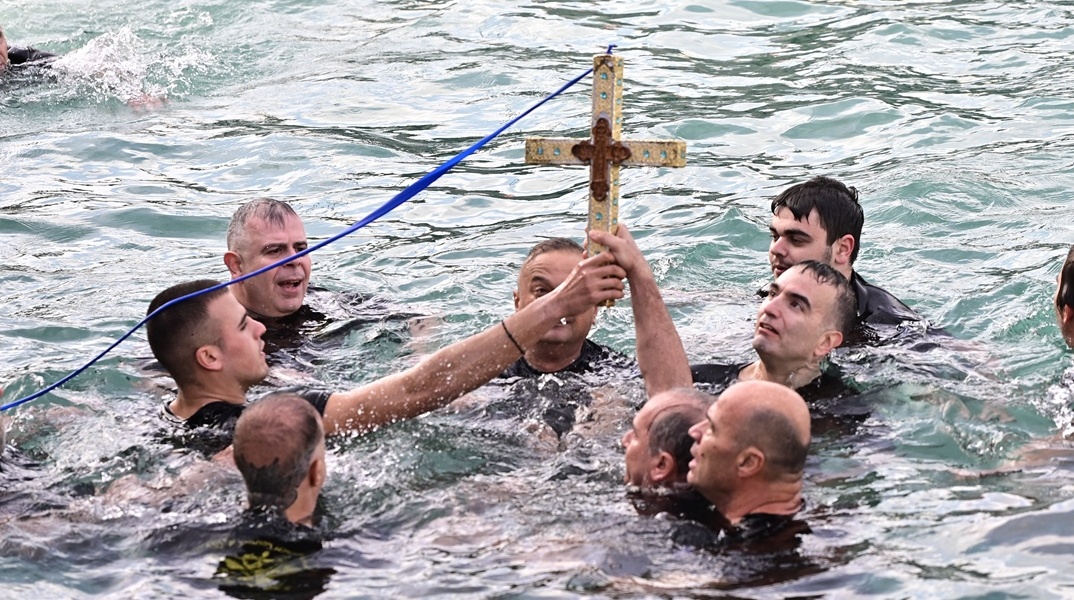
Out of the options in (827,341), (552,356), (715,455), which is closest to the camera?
(715,455)

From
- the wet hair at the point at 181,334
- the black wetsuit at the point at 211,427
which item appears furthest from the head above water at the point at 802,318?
the wet hair at the point at 181,334

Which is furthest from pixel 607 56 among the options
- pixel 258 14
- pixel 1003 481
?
pixel 258 14

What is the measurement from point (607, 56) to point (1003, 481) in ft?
8.86

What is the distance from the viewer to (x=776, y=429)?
6051 millimetres

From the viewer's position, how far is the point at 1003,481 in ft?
22.5

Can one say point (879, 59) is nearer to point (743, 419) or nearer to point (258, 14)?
point (258, 14)

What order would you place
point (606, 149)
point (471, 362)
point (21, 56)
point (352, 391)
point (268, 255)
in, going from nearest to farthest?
point (606, 149) < point (471, 362) < point (352, 391) < point (268, 255) < point (21, 56)

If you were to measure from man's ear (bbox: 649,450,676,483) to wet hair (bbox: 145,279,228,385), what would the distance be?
7.71ft

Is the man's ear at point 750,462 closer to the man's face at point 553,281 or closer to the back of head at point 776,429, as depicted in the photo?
the back of head at point 776,429

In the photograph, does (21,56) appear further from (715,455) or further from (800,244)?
(715,455)

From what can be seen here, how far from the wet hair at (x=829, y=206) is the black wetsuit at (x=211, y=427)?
11.2ft

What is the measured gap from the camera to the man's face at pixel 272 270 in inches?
373

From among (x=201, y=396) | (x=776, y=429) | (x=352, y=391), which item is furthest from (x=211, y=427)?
(x=776, y=429)

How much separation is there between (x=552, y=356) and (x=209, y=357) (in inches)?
78.6
